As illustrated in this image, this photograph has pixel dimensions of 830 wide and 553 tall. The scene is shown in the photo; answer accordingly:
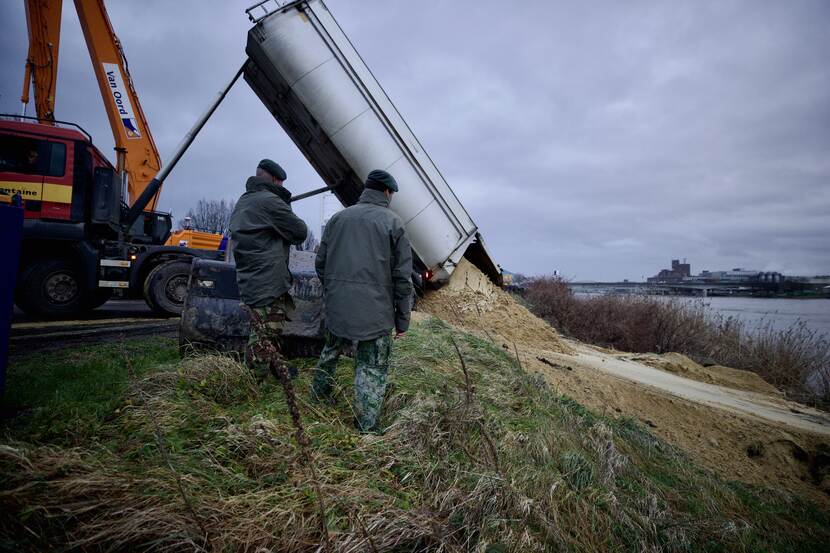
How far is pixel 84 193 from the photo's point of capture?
6.61 metres

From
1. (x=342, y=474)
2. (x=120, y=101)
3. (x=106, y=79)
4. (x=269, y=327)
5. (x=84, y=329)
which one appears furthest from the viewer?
(x=120, y=101)

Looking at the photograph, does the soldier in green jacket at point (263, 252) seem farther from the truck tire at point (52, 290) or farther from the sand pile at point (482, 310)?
the truck tire at point (52, 290)

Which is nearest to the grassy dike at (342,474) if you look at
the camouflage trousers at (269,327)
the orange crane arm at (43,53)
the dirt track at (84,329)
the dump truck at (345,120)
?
the camouflage trousers at (269,327)

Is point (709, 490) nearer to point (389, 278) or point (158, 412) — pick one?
point (389, 278)

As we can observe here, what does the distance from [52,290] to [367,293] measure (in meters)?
7.31

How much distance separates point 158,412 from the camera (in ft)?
7.58

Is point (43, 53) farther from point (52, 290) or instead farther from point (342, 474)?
point (342, 474)

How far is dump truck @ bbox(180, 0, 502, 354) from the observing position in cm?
618

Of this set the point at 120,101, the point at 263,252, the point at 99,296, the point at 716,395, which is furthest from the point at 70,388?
the point at 716,395

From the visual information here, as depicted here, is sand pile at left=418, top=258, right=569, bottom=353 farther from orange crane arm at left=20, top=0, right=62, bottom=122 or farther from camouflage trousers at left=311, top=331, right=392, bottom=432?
orange crane arm at left=20, top=0, right=62, bottom=122

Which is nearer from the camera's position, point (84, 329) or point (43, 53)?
point (84, 329)

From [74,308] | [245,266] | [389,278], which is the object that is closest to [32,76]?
[74,308]

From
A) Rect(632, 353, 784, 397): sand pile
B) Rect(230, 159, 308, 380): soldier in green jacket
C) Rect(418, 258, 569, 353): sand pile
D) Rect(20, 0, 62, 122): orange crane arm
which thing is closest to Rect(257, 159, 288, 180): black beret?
Rect(230, 159, 308, 380): soldier in green jacket

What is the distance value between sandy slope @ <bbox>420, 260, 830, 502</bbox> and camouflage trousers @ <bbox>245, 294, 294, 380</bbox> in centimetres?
314
